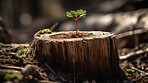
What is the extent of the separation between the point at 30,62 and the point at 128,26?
399cm

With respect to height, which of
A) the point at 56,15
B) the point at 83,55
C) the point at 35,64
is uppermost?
the point at 56,15

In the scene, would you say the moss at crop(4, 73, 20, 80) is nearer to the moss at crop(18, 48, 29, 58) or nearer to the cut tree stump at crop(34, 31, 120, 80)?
the cut tree stump at crop(34, 31, 120, 80)

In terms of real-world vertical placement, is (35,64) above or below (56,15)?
below

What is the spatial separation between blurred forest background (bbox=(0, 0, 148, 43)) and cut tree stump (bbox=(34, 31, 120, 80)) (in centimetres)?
296

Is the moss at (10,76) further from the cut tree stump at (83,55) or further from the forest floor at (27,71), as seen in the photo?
the cut tree stump at (83,55)

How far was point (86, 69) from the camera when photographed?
7.10 feet

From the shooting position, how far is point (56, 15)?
18.8 metres

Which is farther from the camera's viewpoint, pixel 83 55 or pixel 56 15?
pixel 56 15

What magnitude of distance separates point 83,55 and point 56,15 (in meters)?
17.2

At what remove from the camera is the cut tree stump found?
2141 millimetres

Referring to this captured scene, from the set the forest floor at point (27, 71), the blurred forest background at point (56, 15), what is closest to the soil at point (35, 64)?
the forest floor at point (27, 71)

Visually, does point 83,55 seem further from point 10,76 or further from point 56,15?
point 56,15

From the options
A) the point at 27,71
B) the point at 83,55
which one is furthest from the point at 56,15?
the point at 27,71

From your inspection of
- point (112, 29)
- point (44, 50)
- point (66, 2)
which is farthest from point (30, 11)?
point (44, 50)
